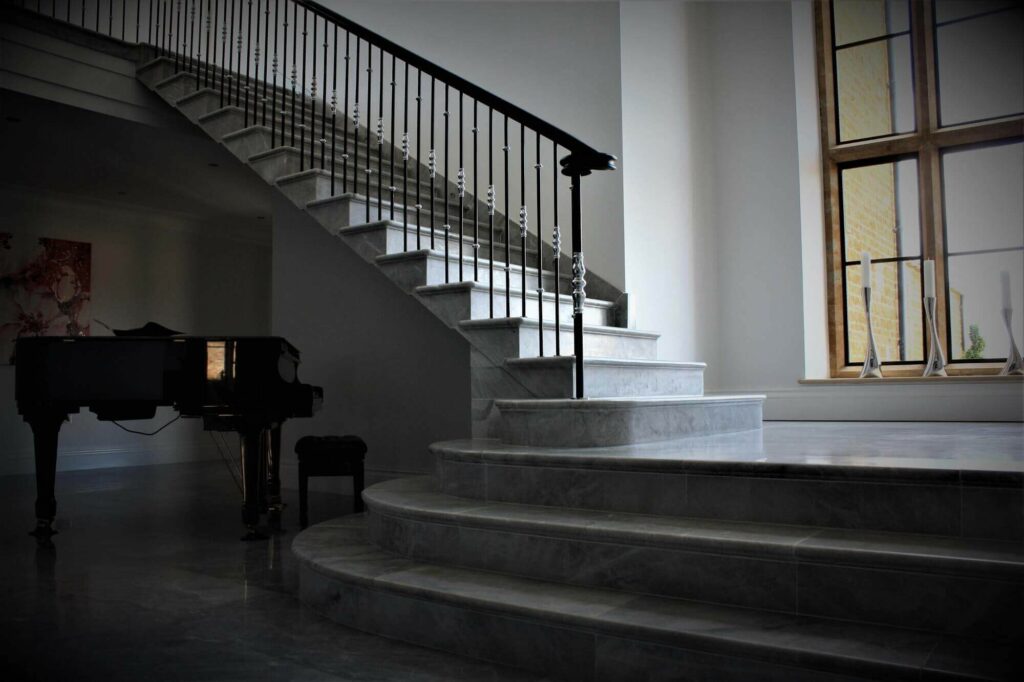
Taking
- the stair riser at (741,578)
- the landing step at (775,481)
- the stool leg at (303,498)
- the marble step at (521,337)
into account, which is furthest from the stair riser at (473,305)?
the stair riser at (741,578)

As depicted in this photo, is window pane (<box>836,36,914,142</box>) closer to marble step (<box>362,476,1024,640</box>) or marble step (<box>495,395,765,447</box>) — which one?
marble step (<box>495,395,765,447</box>)

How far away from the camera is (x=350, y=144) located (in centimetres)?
586

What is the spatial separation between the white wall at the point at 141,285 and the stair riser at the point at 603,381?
540 centimetres

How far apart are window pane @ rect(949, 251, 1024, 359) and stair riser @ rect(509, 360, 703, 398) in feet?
8.04

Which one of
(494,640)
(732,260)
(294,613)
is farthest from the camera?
(732,260)

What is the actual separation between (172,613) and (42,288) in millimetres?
5514

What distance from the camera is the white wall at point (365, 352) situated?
4742 millimetres

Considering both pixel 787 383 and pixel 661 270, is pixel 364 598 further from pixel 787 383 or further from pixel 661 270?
pixel 787 383

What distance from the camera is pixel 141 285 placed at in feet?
25.2

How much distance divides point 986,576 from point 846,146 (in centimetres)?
463

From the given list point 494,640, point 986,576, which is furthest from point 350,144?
point 986,576

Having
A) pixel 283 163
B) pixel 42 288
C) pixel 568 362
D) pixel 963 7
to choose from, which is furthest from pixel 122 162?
pixel 963 7

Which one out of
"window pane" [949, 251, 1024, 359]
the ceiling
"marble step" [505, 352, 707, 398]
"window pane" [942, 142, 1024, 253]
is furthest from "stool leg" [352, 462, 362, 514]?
"window pane" [942, 142, 1024, 253]

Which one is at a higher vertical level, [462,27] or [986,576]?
[462,27]
